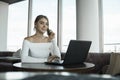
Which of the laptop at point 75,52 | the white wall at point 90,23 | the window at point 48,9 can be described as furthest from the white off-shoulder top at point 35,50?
the window at point 48,9

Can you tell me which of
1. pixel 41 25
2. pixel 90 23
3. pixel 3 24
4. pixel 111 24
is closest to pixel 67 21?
pixel 90 23

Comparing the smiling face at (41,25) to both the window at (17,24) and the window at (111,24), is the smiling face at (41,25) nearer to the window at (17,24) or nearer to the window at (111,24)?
the window at (111,24)

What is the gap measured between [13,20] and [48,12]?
2.04m

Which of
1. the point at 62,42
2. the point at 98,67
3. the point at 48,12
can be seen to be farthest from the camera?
the point at 48,12

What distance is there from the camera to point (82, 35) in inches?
185

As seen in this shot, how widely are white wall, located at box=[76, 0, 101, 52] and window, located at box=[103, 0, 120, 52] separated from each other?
0.95ft

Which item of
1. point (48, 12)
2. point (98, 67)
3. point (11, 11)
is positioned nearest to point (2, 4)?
point (11, 11)

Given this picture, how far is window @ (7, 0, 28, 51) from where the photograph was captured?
7008 millimetres

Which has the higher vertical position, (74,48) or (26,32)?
(26,32)

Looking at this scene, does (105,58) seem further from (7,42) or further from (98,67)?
(7,42)

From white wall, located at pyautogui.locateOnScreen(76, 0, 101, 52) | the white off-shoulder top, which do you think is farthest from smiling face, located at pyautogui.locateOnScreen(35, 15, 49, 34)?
white wall, located at pyautogui.locateOnScreen(76, 0, 101, 52)

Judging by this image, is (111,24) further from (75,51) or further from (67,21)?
(75,51)

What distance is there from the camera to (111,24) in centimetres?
473

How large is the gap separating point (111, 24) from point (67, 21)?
151 cm
